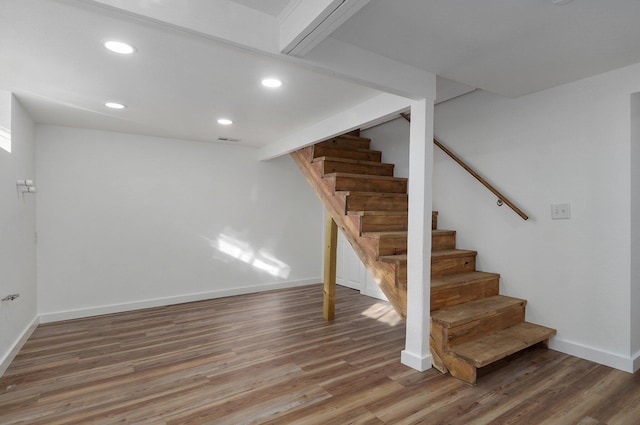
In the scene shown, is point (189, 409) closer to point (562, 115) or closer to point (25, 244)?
point (25, 244)

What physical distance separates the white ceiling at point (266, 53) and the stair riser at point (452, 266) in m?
1.50

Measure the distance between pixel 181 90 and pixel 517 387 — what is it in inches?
126

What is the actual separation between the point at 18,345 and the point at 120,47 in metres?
2.65

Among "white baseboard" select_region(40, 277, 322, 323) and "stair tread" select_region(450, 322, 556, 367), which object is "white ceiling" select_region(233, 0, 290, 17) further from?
"white baseboard" select_region(40, 277, 322, 323)

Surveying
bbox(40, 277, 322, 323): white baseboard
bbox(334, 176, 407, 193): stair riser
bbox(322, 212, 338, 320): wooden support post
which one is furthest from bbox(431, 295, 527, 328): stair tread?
bbox(40, 277, 322, 323): white baseboard

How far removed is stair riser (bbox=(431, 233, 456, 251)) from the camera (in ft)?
11.2

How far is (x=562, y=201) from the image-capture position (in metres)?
2.81

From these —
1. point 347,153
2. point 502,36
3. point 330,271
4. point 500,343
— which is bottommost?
point 500,343

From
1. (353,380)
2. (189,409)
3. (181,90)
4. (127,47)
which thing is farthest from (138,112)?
(353,380)

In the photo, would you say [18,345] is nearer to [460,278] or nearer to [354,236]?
[354,236]

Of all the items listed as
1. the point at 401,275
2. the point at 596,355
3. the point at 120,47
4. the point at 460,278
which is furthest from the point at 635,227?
the point at 120,47

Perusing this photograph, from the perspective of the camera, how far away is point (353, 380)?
2.42 m

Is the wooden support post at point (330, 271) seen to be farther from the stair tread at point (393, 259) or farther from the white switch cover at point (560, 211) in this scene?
the white switch cover at point (560, 211)

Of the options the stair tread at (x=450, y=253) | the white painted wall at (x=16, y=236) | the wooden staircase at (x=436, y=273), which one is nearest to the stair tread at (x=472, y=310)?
the wooden staircase at (x=436, y=273)
